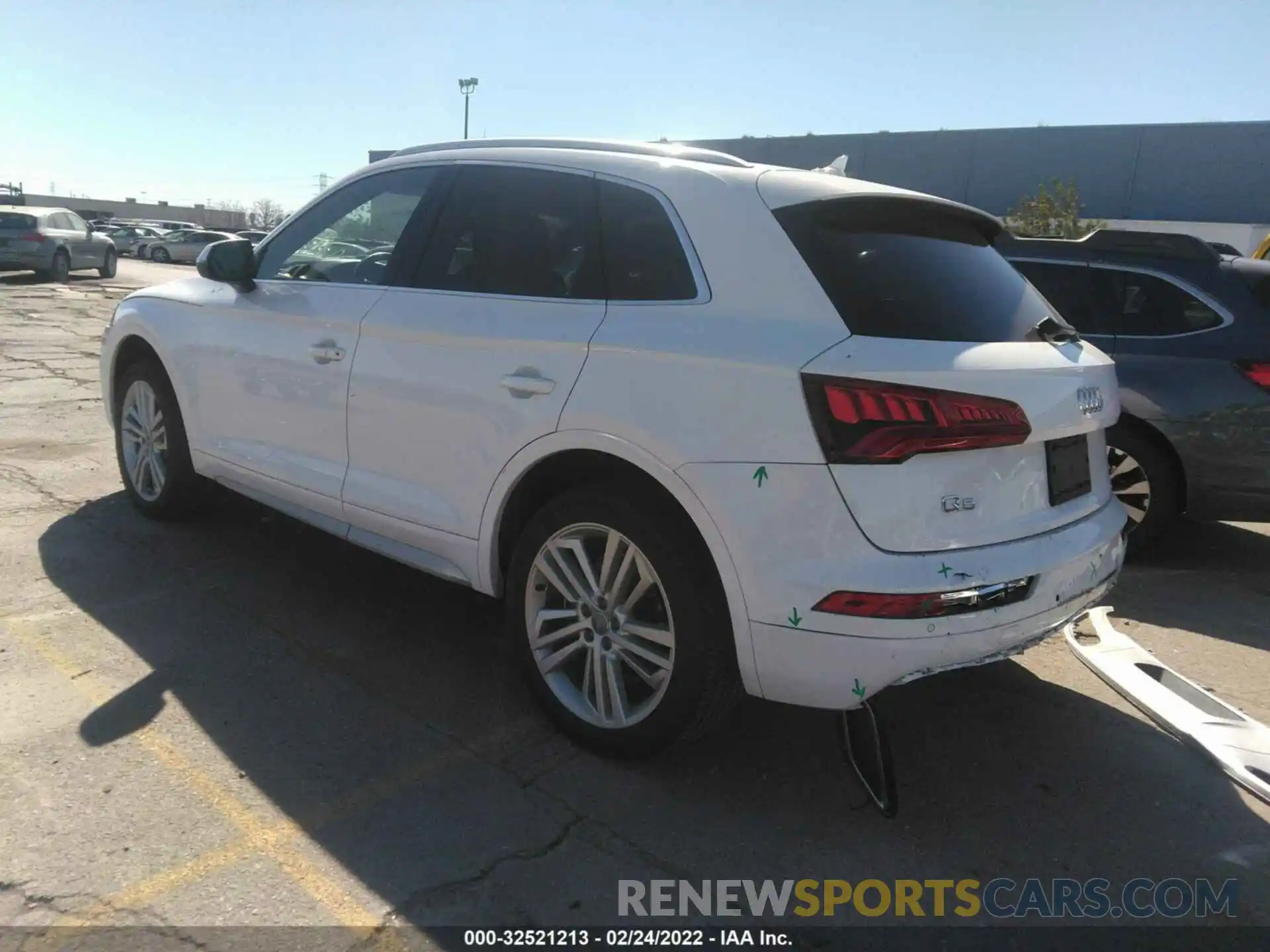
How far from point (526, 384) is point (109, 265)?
2470cm

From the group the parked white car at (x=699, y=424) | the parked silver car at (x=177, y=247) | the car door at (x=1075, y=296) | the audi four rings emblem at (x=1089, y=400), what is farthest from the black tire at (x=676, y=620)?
the parked silver car at (x=177, y=247)

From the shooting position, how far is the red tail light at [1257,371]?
16.1ft

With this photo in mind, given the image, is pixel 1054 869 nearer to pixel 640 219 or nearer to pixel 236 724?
pixel 640 219

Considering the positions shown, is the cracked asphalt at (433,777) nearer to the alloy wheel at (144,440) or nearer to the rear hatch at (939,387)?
the alloy wheel at (144,440)

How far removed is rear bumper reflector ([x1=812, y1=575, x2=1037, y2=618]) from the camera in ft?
8.25

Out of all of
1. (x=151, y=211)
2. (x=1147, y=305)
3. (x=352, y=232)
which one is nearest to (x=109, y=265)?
(x=352, y=232)

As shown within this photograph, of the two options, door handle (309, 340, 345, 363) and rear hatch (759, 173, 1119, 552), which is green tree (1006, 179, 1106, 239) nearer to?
rear hatch (759, 173, 1119, 552)

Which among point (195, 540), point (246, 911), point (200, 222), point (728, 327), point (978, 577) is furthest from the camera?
point (200, 222)

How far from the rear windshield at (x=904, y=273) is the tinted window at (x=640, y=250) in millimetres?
341

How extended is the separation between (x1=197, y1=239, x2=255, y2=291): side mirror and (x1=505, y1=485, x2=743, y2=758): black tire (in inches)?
84.4

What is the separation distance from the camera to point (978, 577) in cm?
259

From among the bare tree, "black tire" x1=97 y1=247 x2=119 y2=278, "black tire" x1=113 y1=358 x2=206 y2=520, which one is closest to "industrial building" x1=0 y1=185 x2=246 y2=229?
the bare tree

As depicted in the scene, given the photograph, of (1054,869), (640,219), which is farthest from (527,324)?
(1054,869)

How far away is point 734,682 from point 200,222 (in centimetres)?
10219
